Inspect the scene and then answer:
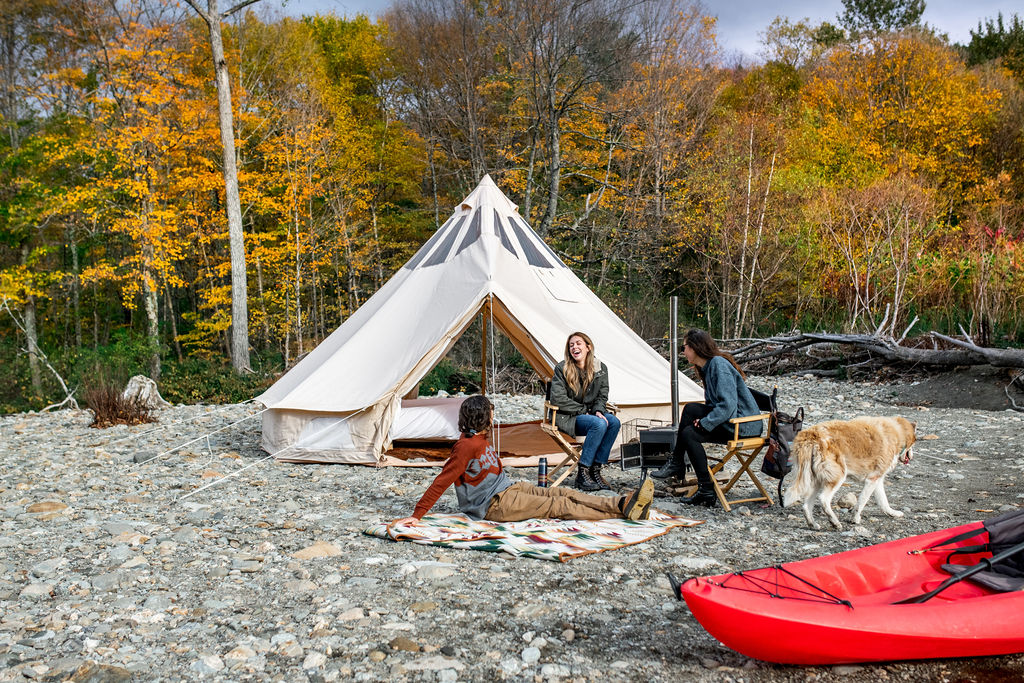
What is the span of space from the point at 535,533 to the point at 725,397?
147cm

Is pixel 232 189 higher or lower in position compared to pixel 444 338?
higher

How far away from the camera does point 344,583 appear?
3656mm

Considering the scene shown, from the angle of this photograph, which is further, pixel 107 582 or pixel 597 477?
pixel 597 477

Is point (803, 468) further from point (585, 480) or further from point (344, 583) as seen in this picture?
point (344, 583)

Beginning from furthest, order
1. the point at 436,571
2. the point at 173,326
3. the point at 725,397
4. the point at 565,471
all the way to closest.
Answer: the point at 173,326
the point at 565,471
the point at 725,397
the point at 436,571

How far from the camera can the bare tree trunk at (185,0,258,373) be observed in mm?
14469

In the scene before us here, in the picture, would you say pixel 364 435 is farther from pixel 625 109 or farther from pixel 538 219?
pixel 625 109

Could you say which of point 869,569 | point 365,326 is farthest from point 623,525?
point 365,326

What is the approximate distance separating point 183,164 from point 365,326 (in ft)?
41.7

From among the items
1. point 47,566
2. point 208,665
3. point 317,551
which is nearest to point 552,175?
point 317,551

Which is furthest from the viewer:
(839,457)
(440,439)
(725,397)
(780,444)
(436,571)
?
(440,439)

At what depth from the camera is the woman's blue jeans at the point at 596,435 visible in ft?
18.2

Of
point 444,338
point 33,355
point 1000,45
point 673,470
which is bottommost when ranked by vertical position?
point 673,470

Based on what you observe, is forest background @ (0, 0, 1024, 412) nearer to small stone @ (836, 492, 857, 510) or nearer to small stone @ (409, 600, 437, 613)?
small stone @ (836, 492, 857, 510)
